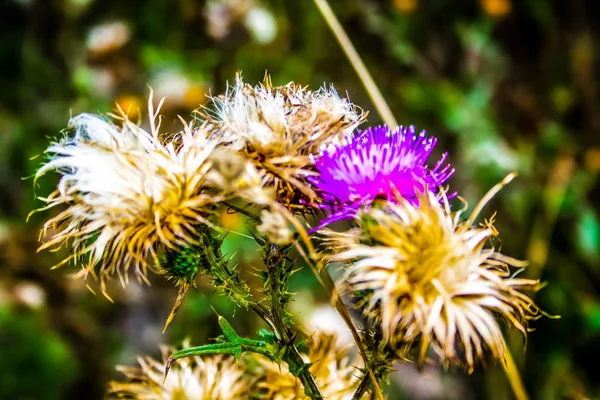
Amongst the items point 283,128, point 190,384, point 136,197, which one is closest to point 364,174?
point 283,128

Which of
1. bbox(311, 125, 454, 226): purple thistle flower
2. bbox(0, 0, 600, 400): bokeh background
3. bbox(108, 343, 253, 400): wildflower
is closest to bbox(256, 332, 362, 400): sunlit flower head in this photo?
bbox(108, 343, 253, 400): wildflower

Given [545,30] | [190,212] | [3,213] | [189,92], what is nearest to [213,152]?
[190,212]

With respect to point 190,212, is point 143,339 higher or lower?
higher

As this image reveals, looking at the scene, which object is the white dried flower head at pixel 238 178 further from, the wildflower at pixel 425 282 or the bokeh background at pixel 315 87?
the bokeh background at pixel 315 87

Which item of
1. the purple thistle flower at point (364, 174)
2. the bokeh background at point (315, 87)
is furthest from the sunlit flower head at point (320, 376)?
the bokeh background at point (315, 87)

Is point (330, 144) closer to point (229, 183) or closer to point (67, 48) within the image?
point (229, 183)

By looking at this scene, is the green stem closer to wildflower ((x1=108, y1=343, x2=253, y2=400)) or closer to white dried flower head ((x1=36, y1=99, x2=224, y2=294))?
white dried flower head ((x1=36, y1=99, x2=224, y2=294))
